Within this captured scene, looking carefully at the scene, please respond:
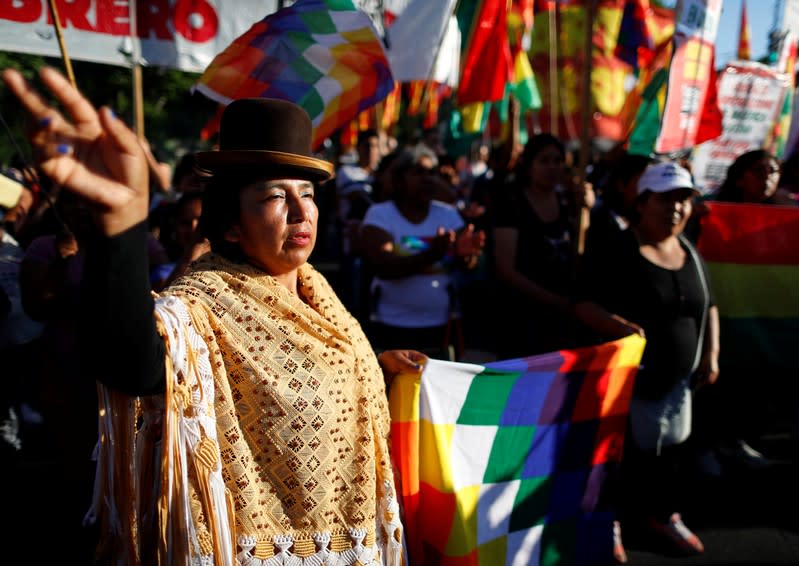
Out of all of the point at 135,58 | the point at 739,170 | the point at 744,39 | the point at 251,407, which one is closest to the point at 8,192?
the point at 135,58

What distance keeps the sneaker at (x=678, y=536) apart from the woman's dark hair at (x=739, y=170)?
2.28m

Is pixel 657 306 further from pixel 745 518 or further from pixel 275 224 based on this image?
pixel 275 224

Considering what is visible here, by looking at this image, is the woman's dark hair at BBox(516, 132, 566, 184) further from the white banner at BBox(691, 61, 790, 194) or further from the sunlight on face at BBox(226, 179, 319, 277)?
the sunlight on face at BBox(226, 179, 319, 277)

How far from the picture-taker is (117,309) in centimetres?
114

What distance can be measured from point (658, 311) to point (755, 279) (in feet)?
4.50

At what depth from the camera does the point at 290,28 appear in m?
3.44

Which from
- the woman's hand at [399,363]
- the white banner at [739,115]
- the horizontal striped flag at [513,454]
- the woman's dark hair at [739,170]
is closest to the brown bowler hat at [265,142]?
the woman's hand at [399,363]

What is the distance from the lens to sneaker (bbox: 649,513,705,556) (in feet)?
11.5

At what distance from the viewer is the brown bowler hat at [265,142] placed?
5.68 ft

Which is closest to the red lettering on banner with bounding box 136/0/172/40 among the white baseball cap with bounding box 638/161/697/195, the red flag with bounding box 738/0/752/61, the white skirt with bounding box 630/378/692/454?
the white baseball cap with bounding box 638/161/697/195

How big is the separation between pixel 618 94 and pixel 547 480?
8.81 meters

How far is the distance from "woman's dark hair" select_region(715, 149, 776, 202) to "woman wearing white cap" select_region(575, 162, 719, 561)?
1.51 metres

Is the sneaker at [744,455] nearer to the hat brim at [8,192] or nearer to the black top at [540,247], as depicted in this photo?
the black top at [540,247]

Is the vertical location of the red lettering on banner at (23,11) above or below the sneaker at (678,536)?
above
